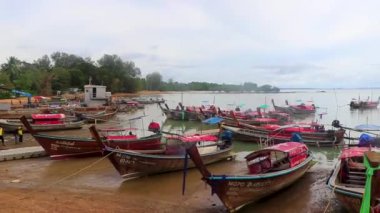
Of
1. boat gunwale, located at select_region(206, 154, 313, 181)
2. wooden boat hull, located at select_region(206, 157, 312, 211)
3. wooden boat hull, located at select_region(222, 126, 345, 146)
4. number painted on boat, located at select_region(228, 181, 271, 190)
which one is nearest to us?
boat gunwale, located at select_region(206, 154, 313, 181)

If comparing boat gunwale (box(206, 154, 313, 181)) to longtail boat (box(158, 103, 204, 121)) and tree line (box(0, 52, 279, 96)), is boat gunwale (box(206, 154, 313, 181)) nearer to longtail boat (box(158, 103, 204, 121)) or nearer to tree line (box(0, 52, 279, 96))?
longtail boat (box(158, 103, 204, 121))

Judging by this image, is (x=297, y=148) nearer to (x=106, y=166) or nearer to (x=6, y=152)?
(x=106, y=166)

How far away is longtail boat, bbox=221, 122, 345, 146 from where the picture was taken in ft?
85.7

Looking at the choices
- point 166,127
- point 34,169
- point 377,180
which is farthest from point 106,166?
point 166,127

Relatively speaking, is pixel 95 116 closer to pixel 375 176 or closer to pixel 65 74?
pixel 375 176

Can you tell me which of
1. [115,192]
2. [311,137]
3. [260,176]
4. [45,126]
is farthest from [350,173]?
[45,126]

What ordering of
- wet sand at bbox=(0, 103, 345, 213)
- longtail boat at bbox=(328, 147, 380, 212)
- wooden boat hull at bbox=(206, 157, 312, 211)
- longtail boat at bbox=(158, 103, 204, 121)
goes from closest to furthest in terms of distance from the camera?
wooden boat hull at bbox=(206, 157, 312, 211) < longtail boat at bbox=(328, 147, 380, 212) < wet sand at bbox=(0, 103, 345, 213) < longtail boat at bbox=(158, 103, 204, 121)

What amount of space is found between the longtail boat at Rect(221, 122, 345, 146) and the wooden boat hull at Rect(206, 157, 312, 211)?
12915mm

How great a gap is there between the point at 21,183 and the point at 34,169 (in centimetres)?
248

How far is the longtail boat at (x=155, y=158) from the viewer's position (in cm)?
1478

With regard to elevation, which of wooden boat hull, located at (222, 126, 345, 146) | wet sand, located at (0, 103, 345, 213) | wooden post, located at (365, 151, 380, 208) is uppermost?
wooden post, located at (365, 151, 380, 208)

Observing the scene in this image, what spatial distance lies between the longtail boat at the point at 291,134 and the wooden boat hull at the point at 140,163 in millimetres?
10839

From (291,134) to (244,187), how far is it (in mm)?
15668

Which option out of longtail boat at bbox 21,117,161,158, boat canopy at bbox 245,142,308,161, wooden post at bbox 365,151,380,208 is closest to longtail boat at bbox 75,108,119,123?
longtail boat at bbox 21,117,161,158
